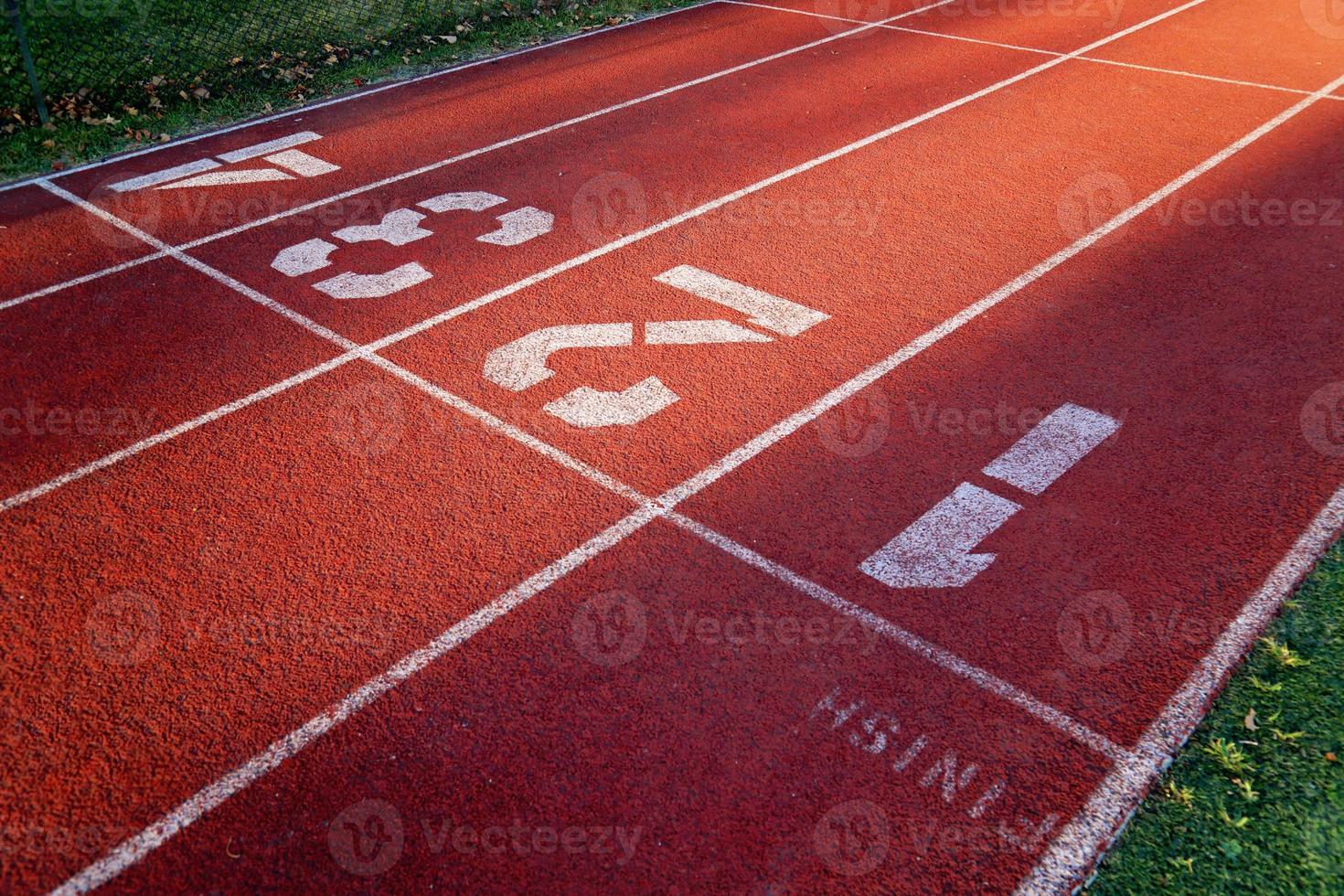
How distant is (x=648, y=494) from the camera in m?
5.42

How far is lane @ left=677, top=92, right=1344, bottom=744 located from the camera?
456 centimetres

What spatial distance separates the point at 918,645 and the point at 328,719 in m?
2.51

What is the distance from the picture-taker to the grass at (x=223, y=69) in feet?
33.4

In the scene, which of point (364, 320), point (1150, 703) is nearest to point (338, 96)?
point (364, 320)

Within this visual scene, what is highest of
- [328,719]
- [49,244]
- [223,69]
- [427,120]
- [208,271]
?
[223,69]

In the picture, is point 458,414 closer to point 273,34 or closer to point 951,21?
point 273,34

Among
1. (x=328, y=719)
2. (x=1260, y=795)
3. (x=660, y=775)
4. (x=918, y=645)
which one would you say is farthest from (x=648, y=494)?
(x=1260, y=795)

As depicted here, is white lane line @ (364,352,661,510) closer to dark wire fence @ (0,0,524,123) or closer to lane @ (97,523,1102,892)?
lane @ (97,523,1102,892)

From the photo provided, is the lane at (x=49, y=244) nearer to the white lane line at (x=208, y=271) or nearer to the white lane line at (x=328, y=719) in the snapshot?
the white lane line at (x=208, y=271)

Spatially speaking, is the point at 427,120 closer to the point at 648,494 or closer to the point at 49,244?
the point at 49,244

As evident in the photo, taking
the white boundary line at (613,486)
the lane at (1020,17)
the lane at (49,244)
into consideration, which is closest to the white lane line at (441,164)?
the lane at (49,244)

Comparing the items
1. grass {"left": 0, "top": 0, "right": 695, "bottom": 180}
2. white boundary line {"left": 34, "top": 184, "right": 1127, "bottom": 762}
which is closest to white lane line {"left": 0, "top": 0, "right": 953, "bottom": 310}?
white boundary line {"left": 34, "top": 184, "right": 1127, "bottom": 762}

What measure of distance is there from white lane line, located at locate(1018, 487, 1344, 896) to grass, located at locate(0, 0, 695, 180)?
10.1 meters

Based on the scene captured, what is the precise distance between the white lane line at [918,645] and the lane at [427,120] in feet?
17.3
